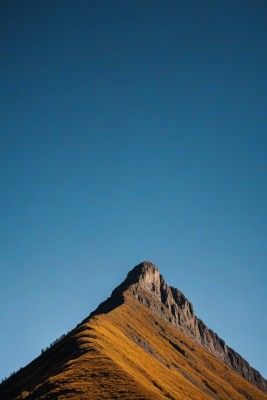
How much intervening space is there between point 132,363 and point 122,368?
11.7m

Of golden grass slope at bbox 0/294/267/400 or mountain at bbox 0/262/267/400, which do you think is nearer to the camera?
golden grass slope at bbox 0/294/267/400

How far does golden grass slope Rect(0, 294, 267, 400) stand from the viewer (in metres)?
48.5

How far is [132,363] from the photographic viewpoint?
65500mm

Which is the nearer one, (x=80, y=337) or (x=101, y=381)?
(x=101, y=381)

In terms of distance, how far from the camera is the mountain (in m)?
49.5

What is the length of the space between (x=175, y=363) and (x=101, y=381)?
6445 centimetres

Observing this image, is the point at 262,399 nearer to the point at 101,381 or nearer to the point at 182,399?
the point at 182,399

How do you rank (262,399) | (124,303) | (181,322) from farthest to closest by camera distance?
(181,322) → (262,399) → (124,303)

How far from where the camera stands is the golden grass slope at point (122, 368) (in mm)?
48531

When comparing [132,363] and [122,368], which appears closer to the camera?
[122,368]

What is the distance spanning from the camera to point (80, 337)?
72.2m

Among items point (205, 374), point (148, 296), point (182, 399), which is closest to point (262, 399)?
point (205, 374)

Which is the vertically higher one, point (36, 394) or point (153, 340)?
point (153, 340)

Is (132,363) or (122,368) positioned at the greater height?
(132,363)
